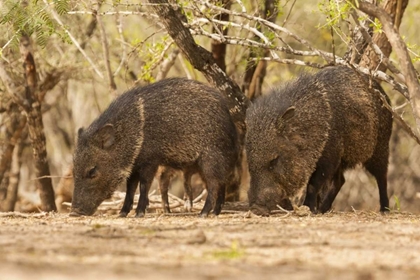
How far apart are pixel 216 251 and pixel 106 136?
340 cm

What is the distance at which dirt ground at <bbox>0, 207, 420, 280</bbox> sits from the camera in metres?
3.15

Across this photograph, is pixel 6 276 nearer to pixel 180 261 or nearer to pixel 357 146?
pixel 180 261

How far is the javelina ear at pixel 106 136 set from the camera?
7082mm

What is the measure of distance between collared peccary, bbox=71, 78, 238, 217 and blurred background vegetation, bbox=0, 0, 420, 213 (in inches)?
38.6

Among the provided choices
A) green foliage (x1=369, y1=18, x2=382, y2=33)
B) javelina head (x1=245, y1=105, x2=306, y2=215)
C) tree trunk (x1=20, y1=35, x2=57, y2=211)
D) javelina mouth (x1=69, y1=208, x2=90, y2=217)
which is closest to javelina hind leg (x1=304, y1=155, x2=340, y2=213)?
javelina head (x1=245, y1=105, x2=306, y2=215)

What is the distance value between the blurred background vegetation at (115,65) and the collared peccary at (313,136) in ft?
3.22

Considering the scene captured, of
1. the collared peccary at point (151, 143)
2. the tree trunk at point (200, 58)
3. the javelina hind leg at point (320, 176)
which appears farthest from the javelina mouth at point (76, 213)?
the javelina hind leg at point (320, 176)

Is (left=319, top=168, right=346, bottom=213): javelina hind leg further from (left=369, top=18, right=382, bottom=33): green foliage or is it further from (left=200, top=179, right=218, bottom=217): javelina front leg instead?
(left=369, top=18, right=382, bottom=33): green foliage

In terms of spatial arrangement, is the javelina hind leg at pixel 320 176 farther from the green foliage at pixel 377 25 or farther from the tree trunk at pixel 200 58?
the green foliage at pixel 377 25

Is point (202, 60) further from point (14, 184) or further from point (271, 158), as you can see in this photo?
point (14, 184)

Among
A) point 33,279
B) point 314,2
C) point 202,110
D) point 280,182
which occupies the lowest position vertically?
point 33,279

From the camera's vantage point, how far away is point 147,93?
7.27m

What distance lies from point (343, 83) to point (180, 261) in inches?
167

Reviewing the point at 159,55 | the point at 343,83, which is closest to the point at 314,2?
the point at 159,55
